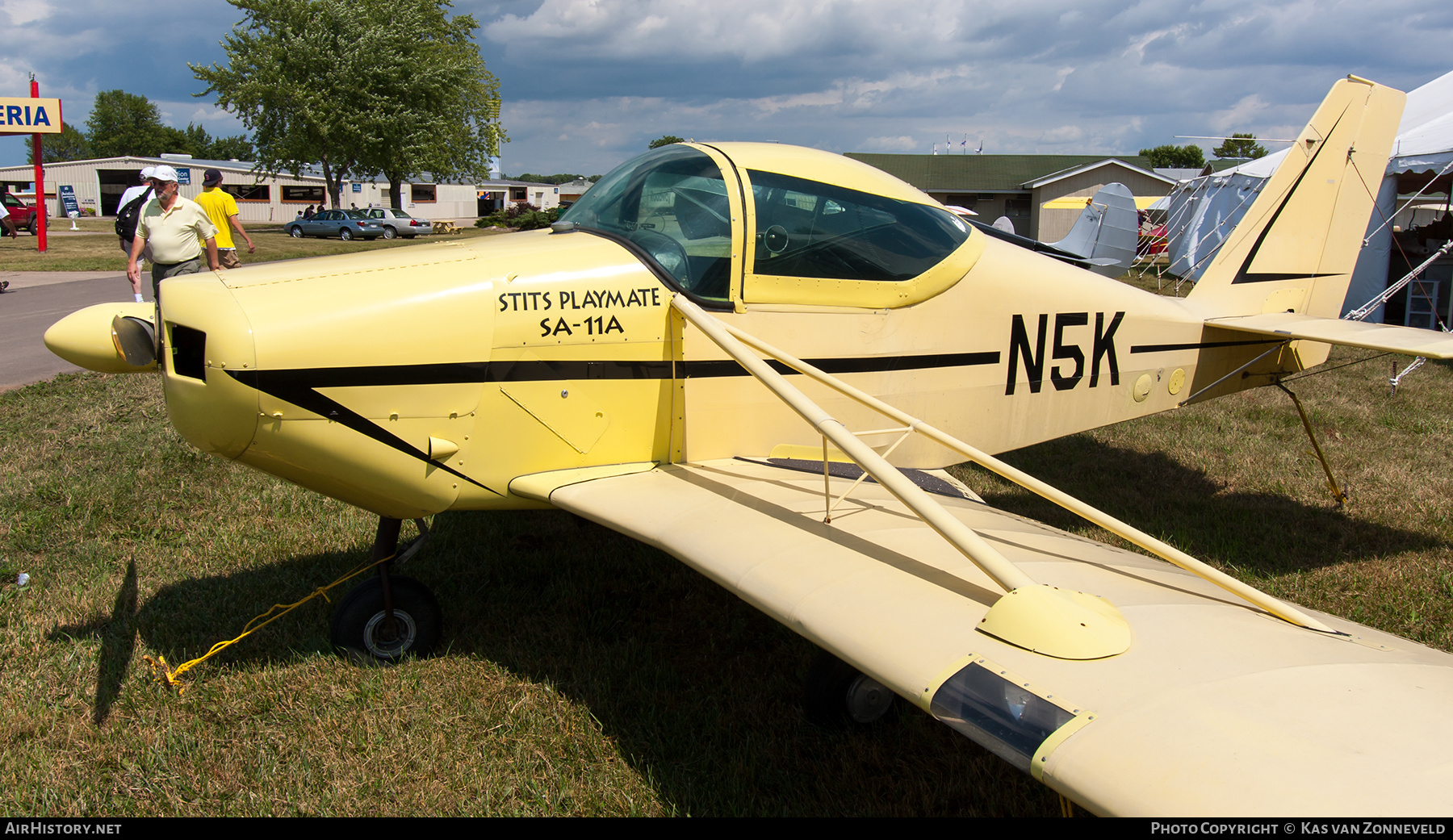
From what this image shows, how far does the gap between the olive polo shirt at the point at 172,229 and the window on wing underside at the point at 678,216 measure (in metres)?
5.90

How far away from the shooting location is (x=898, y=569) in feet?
9.11

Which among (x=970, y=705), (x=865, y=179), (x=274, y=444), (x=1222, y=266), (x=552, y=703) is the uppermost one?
(x=865, y=179)

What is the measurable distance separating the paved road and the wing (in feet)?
25.3

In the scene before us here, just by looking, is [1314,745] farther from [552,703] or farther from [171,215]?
[171,215]

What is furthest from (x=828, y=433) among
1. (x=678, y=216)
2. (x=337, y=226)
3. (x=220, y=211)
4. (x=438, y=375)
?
(x=337, y=226)

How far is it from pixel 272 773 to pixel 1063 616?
2.75 meters

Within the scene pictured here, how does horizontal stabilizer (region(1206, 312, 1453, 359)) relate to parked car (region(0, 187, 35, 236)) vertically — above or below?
below

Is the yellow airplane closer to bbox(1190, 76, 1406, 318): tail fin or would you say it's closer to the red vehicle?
bbox(1190, 76, 1406, 318): tail fin

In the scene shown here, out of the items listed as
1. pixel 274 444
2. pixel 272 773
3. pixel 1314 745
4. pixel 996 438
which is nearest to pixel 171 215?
pixel 274 444

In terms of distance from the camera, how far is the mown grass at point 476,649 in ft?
9.73

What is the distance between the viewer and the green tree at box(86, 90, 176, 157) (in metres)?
114

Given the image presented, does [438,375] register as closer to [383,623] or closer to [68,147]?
[383,623]

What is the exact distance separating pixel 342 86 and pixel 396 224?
7.00 meters

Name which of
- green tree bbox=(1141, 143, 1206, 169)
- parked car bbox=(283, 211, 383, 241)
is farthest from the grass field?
green tree bbox=(1141, 143, 1206, 169)
